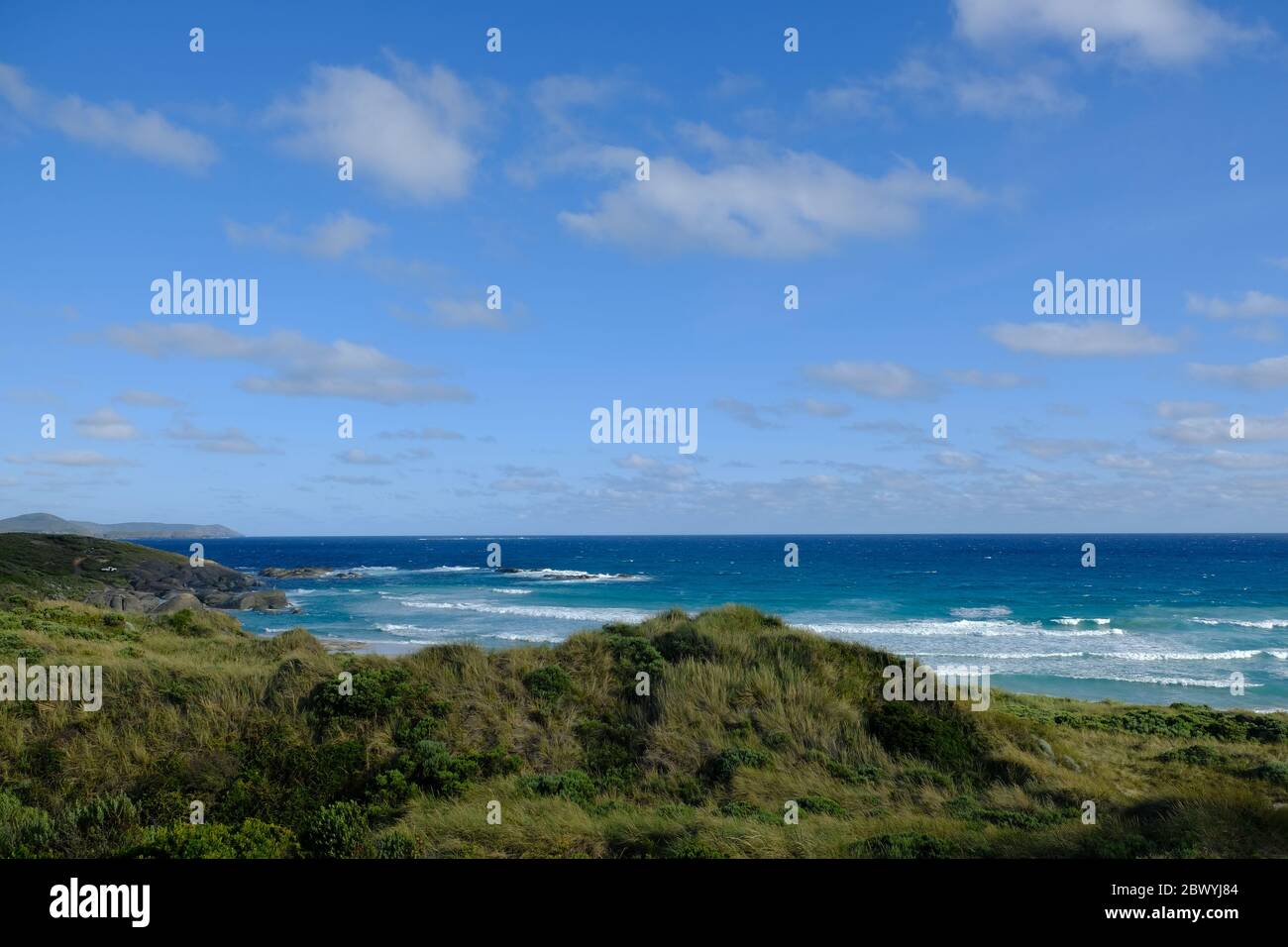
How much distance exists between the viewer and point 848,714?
1279 cm

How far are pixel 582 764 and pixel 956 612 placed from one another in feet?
160

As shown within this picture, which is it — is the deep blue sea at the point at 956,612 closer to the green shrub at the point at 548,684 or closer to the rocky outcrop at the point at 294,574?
the rocky outcrop at the point at 294,574

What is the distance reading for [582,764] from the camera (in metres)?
11.1

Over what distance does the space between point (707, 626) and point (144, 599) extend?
52244 mm

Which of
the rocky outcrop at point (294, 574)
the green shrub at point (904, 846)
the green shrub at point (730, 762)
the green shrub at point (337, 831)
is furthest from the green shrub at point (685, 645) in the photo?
the rocky outcrop at point (294, 574)

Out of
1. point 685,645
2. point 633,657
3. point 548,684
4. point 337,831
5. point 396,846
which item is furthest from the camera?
point 685,645

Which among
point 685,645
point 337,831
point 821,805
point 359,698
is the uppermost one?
point 685,645

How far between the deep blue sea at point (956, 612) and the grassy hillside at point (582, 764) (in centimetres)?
1535

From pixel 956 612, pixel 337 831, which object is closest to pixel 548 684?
pixel 337 831

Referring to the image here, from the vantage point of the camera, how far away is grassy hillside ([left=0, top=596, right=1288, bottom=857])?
7719 mm

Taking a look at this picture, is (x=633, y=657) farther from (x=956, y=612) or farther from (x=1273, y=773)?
(x=956, y=612)

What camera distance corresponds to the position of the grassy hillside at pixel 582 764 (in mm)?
7719

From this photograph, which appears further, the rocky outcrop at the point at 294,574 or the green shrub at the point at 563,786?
the rocky outcrop at the point at 294,574
